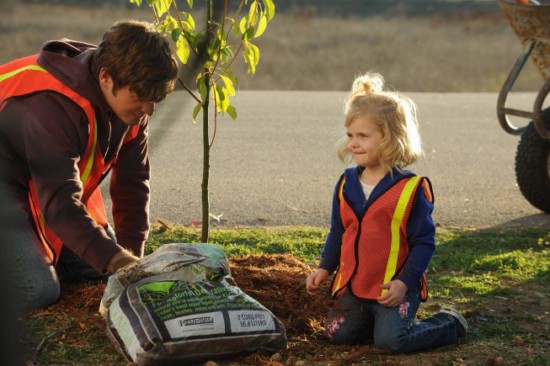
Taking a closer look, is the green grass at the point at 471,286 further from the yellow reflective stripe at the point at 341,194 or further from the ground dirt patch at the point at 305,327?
the yellow reflective stripe at the point at 341,194

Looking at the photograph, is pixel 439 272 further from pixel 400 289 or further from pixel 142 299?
pixel 142 299

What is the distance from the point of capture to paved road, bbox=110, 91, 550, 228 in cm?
657

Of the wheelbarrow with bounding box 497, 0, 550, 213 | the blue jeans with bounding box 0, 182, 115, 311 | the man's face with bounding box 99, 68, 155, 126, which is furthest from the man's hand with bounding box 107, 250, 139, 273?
the wheelbarrow with bounding box 497, 0, 550, 213

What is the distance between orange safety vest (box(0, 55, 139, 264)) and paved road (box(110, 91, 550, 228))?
675mm

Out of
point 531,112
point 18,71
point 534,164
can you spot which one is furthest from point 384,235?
point 534,164

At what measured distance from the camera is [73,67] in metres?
3.98

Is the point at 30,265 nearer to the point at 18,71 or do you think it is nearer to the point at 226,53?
the point at 18,71

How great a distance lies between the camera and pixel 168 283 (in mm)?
3676

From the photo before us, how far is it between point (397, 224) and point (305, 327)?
0.59 m

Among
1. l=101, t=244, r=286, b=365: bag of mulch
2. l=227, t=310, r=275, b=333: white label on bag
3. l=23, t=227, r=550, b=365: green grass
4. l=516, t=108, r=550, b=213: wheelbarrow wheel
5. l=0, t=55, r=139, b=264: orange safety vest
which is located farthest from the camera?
l=516, t=108, r=550, b=213: wheelbarrow wheel

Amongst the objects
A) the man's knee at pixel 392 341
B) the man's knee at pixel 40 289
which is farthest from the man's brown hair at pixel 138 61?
Answer: the man's knee at pixel 392 341

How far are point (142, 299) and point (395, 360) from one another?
93cm

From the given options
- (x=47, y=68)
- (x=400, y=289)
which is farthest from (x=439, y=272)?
(x=47, y=68)

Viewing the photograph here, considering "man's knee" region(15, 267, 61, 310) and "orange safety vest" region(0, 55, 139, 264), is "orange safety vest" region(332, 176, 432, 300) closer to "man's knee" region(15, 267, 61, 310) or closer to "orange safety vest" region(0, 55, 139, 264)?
"orange safety vest" region(0, 55, 139, 264)
